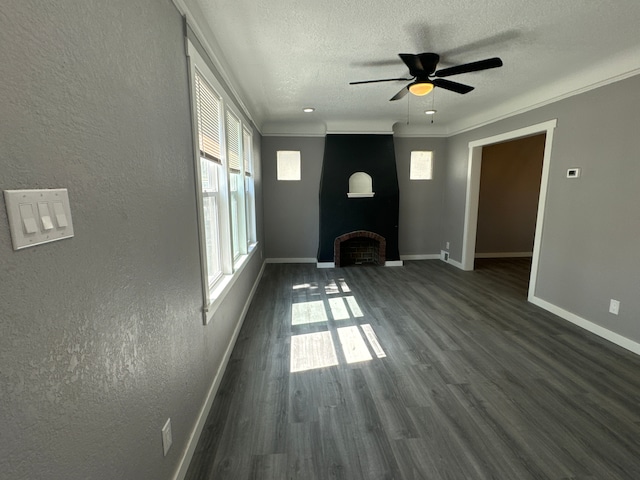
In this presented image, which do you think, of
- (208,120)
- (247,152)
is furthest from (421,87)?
(247,152)

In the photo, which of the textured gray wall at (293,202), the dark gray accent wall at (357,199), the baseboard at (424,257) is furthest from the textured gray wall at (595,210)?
the textured gray wall at (293,202)

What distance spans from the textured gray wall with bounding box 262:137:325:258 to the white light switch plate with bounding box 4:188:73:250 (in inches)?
199

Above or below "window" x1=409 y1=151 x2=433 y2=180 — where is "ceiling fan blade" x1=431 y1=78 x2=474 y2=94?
above

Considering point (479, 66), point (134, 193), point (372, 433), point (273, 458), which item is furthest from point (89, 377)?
point (479, 66)

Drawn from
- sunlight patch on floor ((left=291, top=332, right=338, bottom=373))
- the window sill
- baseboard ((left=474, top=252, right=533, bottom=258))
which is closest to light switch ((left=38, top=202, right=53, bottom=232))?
the window sill

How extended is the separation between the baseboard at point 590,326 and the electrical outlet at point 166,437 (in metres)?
3.66

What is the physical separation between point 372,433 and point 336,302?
2.13 metres

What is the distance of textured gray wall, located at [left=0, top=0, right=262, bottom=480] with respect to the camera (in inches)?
24.3

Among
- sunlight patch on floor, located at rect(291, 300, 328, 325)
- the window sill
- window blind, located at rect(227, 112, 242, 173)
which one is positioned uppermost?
window blind, located at rect(227, 112, 242, 173)

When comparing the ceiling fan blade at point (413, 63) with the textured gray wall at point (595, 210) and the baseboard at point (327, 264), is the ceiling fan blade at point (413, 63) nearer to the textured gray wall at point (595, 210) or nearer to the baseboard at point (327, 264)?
the textured gray wall at point (595, 210)

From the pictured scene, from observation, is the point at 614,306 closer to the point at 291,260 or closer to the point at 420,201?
the point at 420,201

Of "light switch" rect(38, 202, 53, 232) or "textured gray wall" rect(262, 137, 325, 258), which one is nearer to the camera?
"light switch" rect(38, 202, 53, 232)

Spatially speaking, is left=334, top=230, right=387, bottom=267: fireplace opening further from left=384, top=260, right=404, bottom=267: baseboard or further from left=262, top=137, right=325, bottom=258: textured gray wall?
left=262, top=137, right=325, bottom=258: textured gray wall

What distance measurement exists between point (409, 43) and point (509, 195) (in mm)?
4800
